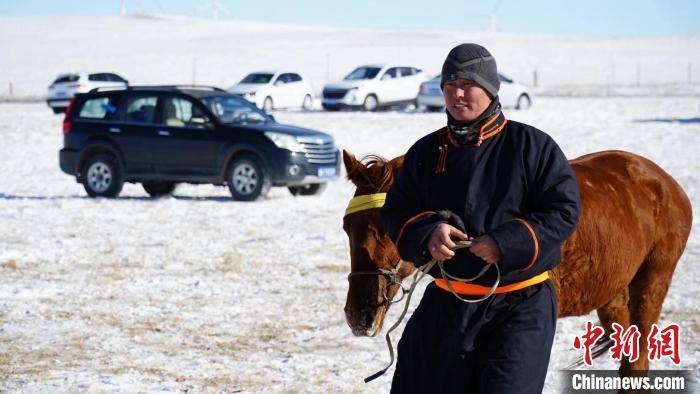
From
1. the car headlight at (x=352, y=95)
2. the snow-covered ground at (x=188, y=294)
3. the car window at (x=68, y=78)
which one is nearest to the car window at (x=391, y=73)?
the car headlight at (x=352, y=95)

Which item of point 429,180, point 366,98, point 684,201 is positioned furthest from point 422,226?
point 366,98

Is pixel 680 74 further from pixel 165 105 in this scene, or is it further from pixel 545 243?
pixel 545 243

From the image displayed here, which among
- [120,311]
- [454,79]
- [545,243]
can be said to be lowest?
[120,311]

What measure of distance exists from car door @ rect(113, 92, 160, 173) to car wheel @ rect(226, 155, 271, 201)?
4.60ft

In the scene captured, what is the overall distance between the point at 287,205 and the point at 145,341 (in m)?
8.22

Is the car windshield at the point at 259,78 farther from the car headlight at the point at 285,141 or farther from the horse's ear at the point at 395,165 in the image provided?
the horse's ear at the point at 395,165

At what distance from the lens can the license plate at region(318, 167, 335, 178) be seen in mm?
16906

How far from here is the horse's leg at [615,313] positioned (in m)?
6.12

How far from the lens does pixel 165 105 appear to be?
17.4 meters

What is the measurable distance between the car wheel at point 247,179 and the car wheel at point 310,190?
39.3 inches

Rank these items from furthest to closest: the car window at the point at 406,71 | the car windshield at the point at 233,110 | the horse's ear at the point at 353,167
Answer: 1. the car window at the point at 406,71
2. the car windshield at the point at 233,110
3. the horse's ear at the point at 353,167

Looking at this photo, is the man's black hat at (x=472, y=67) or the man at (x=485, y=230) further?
the man's black hat at (x=472, y=67)

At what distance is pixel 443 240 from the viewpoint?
3543mm

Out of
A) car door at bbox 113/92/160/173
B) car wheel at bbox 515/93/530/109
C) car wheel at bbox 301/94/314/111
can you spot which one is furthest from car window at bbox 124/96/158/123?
car wheel at bbox 301/94/314/111
